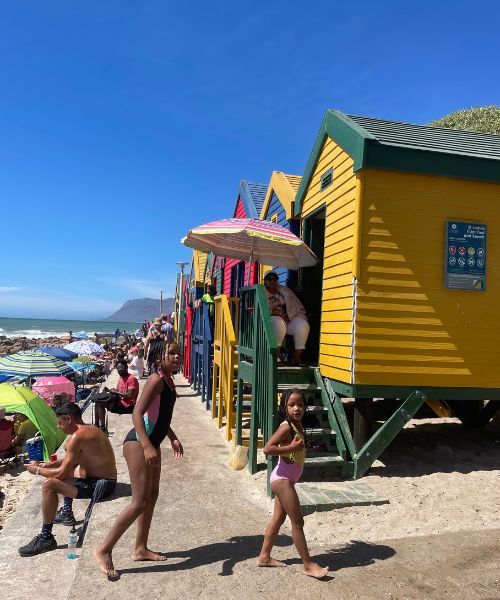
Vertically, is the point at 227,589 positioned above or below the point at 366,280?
below

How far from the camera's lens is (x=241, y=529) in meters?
4.79

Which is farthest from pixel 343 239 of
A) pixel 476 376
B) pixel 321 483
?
pixel 321 483

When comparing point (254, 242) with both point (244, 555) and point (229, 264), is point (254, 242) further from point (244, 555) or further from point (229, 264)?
point (229, 264)

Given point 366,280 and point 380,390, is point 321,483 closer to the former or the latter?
point 380,390

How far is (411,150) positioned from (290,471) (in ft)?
14.5

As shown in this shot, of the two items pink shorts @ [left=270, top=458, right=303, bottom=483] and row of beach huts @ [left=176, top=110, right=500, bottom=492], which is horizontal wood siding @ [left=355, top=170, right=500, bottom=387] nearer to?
row of beach huts @ [left=176, top=110, right=500, bottom=492]

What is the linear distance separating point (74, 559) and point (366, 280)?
4356 millimetres

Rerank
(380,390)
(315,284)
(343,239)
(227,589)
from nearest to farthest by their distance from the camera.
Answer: (227,589) → (380,390) → (343,239) → (315,284)

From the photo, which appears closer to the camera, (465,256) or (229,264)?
(465,256)

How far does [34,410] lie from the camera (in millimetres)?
8789

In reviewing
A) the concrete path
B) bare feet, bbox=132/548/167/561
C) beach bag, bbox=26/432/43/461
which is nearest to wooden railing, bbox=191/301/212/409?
beach bag, bbox=26/432/43/461

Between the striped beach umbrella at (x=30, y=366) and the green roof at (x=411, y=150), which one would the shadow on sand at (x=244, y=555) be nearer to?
the green roof at (x=411, y=150)

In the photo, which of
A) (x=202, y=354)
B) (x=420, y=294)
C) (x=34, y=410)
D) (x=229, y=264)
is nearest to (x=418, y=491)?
(x=420, y=294)

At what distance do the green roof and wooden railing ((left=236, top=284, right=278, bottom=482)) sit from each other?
223cm
